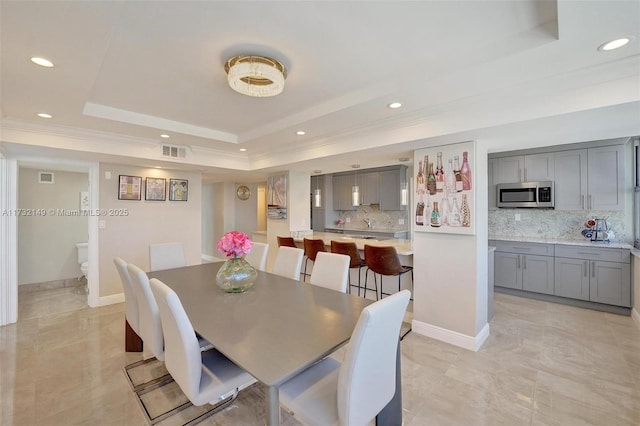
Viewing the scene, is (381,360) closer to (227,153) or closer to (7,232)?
(227,153)

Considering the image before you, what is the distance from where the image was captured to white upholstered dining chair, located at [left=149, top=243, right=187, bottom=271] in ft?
10.2

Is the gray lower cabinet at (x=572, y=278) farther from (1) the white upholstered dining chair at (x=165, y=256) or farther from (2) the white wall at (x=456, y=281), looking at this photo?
(1) the white upholstered dining chair at (x=165, y=256)

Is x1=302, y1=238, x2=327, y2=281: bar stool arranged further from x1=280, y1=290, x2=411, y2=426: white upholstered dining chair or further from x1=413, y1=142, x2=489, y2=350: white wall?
x1=280, y1=290, x2=411, y2=426: white upholstered dining chair

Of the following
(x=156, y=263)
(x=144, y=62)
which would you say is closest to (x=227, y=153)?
(x=156, y=263)

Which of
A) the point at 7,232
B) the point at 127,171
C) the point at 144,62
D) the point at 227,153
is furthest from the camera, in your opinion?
the point at 227,153

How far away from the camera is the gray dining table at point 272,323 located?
122 centimetres

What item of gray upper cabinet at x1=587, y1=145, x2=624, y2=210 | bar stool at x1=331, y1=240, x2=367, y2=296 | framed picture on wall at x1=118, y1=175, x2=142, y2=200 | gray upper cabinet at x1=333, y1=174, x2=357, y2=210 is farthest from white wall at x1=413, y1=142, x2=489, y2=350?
framed picture on wall at x1=118, y1=175, x2=142, y2=200

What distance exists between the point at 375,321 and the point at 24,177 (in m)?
5.92

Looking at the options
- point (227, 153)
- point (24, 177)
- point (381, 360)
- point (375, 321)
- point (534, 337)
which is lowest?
point (534, 337)

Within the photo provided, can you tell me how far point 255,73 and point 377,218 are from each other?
492cm

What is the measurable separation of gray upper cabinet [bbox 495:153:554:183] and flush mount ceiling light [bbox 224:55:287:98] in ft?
13.5

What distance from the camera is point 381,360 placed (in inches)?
51.8

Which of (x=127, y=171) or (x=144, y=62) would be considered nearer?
(x=144, y=62)

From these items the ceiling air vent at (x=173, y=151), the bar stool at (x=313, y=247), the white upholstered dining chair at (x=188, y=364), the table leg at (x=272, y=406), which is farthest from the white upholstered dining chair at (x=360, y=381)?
the ceiling air vent at (x=173, y=151)
